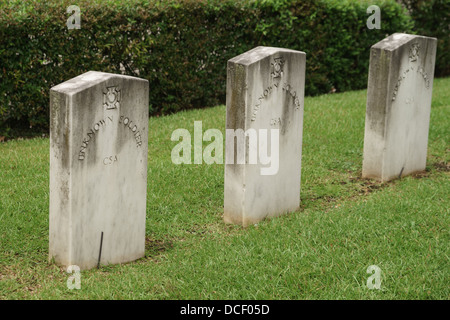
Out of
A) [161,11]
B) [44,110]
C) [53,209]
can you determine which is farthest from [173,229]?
[161,11]

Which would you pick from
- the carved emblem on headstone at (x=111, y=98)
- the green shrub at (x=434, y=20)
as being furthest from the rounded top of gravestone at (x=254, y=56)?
the green shrub at (x=434, y=20)

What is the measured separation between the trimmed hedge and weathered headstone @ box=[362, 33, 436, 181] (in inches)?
136

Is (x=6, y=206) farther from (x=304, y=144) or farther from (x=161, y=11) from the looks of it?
(x=161, y=11)

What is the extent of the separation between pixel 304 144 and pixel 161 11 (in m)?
2.85

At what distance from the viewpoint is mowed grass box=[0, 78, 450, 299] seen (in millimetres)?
4281

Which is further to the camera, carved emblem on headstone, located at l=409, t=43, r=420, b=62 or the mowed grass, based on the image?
carved emblem on headstone, located at l=409, t=43, r=420, b=62

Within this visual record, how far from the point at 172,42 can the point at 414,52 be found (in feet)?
12.1

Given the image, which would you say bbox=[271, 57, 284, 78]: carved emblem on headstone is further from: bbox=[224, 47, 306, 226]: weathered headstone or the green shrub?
the green shrub

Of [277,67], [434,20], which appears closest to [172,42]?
[277,67]

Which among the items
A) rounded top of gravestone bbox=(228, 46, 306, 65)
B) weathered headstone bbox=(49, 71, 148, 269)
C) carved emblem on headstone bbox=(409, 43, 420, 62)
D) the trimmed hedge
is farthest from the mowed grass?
rounded top of gravestone bbox=(228, 46, 306, 65)

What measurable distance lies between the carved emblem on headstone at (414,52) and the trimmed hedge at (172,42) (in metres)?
3.57

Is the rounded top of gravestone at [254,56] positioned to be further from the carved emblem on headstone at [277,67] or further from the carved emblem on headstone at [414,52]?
the carved emblem on headstone at [414,52]

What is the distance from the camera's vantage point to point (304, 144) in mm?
7871

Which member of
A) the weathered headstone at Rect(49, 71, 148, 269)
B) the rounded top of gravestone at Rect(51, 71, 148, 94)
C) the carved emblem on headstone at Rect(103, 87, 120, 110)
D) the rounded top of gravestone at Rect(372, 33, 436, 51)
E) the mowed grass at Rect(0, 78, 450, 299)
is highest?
the rounded top of gravestone at Rect(372, 33, 436, 51)
